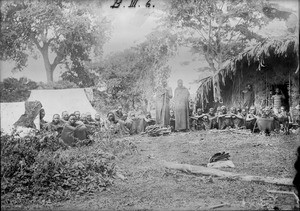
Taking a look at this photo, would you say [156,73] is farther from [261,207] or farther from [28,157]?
[261,207]

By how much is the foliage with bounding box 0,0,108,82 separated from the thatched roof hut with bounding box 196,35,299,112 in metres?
5.31

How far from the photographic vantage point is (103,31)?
934 centimetres

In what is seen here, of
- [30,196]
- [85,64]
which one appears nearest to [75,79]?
[85,64]

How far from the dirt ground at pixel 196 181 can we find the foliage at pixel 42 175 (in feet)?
0.98

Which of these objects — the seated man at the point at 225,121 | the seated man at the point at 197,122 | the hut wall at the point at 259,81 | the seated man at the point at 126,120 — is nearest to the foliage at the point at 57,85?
the seated man at the point at 126,120

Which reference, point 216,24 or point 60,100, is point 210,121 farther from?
point 60,100

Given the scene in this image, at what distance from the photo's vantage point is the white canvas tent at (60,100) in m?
9.71

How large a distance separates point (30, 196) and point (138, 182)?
68.7 inches

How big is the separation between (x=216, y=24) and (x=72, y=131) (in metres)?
7.78

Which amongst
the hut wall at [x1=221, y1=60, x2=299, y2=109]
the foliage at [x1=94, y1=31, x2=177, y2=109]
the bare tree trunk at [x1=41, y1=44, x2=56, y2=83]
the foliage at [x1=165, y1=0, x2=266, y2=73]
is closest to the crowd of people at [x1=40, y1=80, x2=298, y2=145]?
the hut wall at [x1=221, y1=60, x2=299, y2=109]

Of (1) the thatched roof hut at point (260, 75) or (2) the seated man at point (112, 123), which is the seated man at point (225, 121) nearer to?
(1) the thatched roof hut at point (260, 75)

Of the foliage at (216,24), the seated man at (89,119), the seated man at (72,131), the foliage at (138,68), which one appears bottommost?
the seated man at (72,131)

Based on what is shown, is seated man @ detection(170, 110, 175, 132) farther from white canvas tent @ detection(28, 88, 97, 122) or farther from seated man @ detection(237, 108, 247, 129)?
white canvas tent @ detection(28, 88, 97, 122)

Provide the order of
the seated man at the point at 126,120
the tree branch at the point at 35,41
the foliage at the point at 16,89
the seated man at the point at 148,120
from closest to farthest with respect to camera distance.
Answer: the foliage at the point at 16,89 → the tree branch at the point at 35,41 → the seated man at the point at 126,120 → the seated man at the point at 148,120
